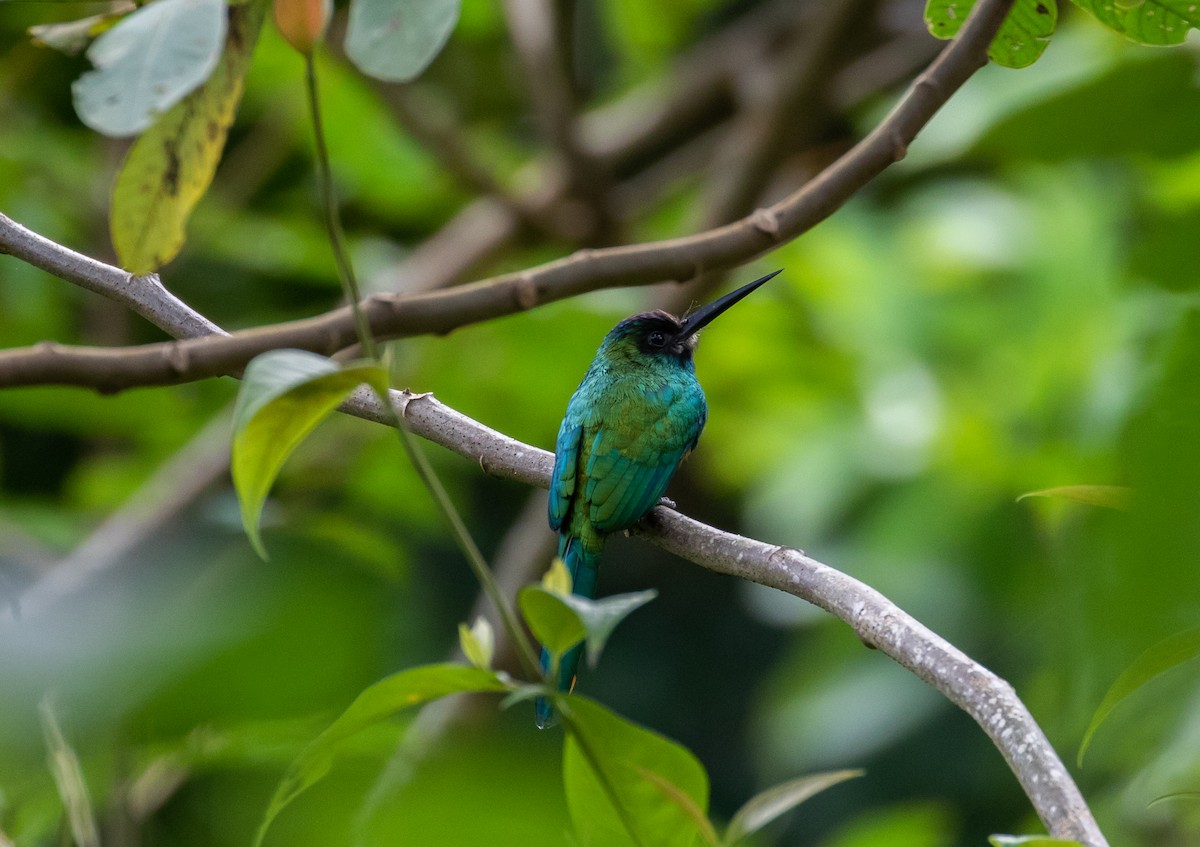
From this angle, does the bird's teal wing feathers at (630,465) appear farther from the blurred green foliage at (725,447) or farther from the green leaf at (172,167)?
the green leaf at (172,167)

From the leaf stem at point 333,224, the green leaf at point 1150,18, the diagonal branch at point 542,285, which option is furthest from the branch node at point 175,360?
the green leaf at point 1150,18

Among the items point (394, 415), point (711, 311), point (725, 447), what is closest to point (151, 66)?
point (394, 415)

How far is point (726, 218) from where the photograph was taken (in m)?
2.99

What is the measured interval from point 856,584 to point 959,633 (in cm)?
185

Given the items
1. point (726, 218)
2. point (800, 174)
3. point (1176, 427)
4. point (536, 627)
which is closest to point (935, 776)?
point (726, 218)

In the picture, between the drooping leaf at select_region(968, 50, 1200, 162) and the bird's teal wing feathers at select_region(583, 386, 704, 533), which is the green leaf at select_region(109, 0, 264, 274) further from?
the bird's teal wing feathers at select_region(583, 386, 704, 533)

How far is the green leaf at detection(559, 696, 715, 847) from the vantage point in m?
0.77

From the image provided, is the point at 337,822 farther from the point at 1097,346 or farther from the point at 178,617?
the point at 1097,346

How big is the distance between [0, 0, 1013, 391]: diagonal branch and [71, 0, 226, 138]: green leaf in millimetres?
144

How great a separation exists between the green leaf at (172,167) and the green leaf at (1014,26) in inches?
21.9

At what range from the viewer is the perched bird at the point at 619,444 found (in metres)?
1.85

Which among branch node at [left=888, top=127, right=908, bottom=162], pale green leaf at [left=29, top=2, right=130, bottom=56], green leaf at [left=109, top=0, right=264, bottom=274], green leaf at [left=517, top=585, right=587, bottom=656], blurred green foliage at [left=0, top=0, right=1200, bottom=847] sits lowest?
blurred green foliage at [left=0, top=0, right=1200, bottom=847]

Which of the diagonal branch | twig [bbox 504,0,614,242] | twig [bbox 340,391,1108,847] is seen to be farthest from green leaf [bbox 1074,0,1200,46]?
twig [bbox 504,0,614,242]

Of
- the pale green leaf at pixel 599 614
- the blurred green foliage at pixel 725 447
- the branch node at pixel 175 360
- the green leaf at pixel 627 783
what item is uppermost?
the branch node at pixel 175 360
